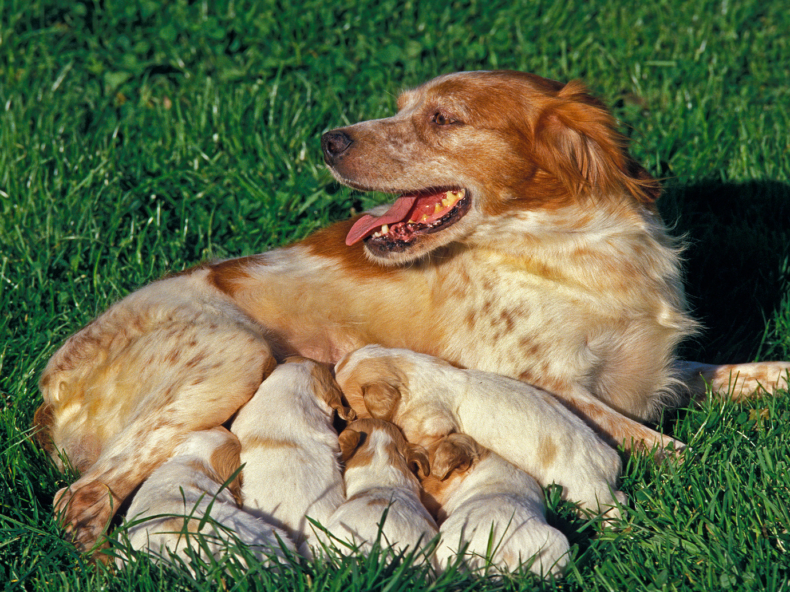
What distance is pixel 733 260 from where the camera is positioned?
14.3 ft

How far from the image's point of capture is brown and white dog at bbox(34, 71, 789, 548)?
3.14m

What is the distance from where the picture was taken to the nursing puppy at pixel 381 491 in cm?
226

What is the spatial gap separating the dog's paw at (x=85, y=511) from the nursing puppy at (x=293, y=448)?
480 mm

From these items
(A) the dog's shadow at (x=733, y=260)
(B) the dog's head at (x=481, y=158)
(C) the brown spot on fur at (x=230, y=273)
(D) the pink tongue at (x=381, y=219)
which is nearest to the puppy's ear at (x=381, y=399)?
(B) the dog's head at (x=481, y=158)

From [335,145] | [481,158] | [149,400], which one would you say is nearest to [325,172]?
[335,145]

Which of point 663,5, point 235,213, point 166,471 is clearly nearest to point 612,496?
point 166,471

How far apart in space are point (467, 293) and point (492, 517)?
1.22 meters

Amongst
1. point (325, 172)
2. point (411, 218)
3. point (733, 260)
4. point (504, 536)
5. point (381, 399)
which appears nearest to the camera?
point (504, 536)

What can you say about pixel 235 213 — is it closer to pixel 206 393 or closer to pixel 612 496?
pixel 206 393

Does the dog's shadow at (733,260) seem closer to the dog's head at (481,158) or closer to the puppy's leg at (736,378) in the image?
the puppy's leg at (736,378)

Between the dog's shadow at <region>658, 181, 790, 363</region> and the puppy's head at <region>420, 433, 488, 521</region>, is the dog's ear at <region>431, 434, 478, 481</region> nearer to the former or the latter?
the puppy's head at <region>420, 433, 488, 521</region>

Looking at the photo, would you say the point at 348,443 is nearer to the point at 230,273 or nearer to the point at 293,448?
the point at 293,448

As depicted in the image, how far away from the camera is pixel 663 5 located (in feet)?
21.4

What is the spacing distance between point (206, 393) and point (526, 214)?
140cm
